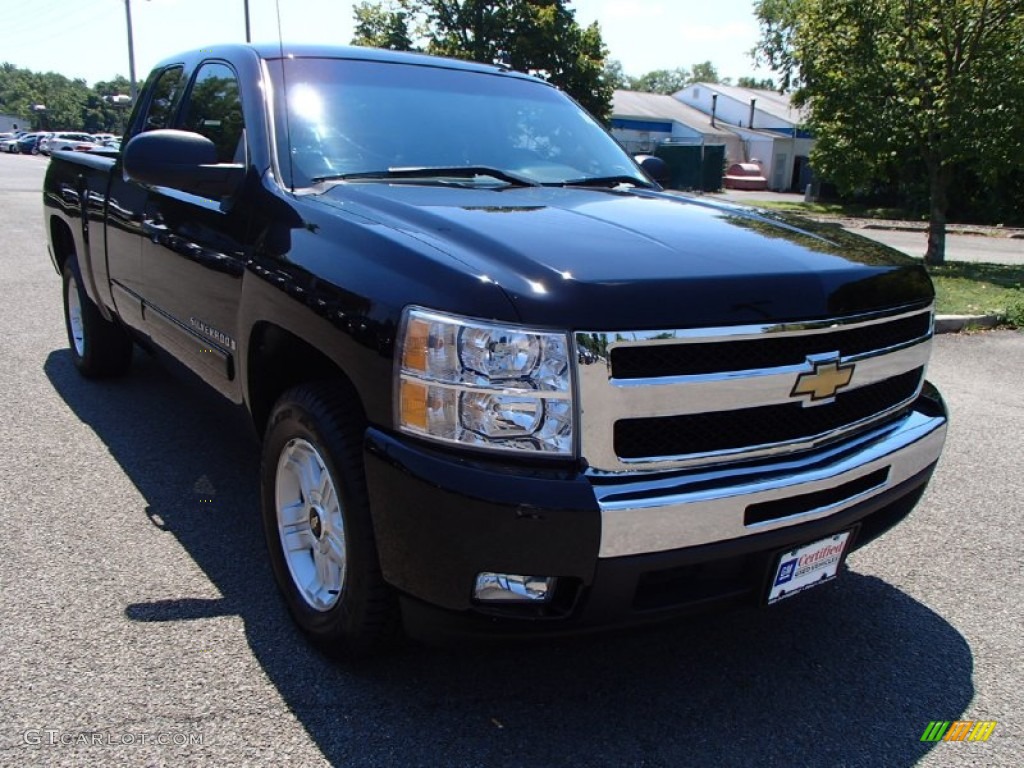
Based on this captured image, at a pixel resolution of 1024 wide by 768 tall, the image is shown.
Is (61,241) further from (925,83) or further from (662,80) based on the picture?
(662,80)

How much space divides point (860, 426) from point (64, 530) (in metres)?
2.99

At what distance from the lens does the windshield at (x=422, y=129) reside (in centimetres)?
308

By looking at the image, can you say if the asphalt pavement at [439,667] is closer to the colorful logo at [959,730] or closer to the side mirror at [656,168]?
the colorful logo at [959,730]

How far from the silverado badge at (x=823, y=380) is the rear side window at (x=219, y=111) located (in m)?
2.11

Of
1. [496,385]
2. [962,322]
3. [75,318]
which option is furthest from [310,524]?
[962,322]

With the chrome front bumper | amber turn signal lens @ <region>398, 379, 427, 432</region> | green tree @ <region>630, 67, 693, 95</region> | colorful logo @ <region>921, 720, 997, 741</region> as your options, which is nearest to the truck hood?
amber turn signal lens @ <region>398, 379, 427, 432</region>

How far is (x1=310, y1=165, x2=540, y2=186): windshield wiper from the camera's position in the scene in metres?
3.01

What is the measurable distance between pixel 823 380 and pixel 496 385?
928 mm

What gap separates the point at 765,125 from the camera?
56125mm

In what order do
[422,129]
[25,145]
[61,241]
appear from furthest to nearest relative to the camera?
[25,145] < [61,241] < [422,129]

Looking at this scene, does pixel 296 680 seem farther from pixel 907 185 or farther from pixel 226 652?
pixel 907 185

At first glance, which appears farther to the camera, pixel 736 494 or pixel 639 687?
pixel 639 687

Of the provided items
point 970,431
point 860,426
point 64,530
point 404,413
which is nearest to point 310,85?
point 404,413

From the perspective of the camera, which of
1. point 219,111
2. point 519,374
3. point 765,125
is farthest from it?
point 765,125
